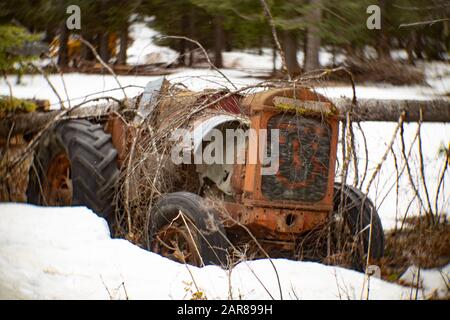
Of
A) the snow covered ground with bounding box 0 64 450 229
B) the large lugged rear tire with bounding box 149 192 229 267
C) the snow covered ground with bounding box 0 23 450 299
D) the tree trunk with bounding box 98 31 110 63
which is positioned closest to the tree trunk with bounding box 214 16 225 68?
the snow covered ground with bounding box 0 64 450 229

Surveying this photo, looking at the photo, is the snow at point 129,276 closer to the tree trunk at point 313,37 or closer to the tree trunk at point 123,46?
the tree trunk at point 123,46

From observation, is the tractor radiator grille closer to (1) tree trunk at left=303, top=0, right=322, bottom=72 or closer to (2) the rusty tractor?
(2) the rusty tractor

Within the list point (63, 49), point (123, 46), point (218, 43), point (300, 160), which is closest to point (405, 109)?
point (300, 160)

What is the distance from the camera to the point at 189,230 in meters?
2.82

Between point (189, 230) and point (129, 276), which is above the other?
point (189, 230)

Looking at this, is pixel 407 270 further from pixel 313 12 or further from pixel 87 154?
pixel 313 12

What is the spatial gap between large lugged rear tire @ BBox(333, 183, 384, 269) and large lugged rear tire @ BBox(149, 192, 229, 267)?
0.99m

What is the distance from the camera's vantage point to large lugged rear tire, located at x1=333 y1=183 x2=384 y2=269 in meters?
3.48

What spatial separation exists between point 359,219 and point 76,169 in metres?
2.32

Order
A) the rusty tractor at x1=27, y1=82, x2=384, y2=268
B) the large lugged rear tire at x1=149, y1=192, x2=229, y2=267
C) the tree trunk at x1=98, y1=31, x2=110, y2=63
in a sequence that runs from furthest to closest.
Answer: the tree trunk at x1=98, y1=31, x2=110, y2=63
the rusty tractor at x1=27, y1=82, x2=384, y2=268
the large lugged rear tire at x1=149, y1=192, x2=229, y2=267

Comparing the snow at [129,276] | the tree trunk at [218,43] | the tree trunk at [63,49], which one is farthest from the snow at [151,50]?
the snow at [129,276]

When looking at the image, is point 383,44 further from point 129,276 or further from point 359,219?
point 129,276

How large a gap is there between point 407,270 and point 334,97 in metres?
1.42

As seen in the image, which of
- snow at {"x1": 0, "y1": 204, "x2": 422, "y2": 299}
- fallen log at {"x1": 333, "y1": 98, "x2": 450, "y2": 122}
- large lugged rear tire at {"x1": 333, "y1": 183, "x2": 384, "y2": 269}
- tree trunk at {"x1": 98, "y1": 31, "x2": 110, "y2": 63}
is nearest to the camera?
snow at {"x1": 0, "y1": 204, "x2": 422, "y2": 299}
